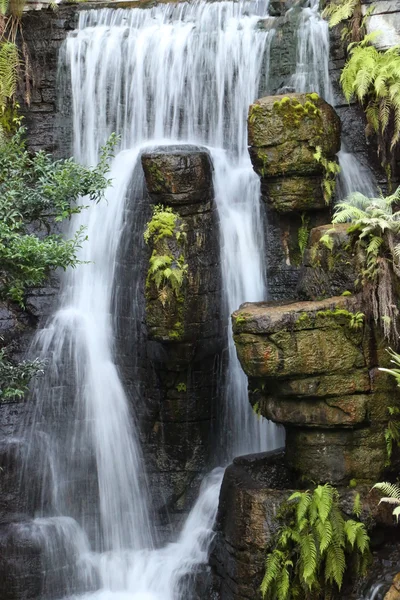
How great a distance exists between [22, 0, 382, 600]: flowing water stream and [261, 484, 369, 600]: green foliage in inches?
61.1

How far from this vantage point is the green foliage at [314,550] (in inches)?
318

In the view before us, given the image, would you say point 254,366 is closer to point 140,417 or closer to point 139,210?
point 140,417

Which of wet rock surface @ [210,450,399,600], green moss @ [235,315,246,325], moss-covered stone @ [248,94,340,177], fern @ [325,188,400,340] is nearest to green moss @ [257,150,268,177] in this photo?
moss-covered stone @ [248,94,340,177]

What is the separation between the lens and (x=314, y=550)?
809 cm

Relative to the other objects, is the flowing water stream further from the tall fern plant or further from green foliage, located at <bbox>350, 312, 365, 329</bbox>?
green foliage, located at <bbox>350, 312, 365, 329</bbox>

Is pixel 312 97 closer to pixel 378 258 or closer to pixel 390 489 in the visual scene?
pixel 378 258

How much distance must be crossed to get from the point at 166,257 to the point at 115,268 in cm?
137

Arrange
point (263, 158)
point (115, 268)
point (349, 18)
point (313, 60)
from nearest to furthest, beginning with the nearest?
point (263, 158)
point (115, 268)
point (349, 18)
point (313, 60)

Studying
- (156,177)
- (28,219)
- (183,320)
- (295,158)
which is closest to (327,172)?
(295,158)

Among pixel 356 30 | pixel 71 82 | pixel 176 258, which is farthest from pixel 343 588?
pixel 71 82

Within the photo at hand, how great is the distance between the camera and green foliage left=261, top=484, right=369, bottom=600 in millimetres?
8078

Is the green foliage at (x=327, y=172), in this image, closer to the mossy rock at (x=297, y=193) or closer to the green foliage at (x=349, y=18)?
the mossy rock at (x=297, y=193)

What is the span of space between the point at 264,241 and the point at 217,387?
2142 millimetres

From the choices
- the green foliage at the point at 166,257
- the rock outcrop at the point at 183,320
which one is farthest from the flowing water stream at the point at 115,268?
Answer: the green foliage at the point at 166,257
